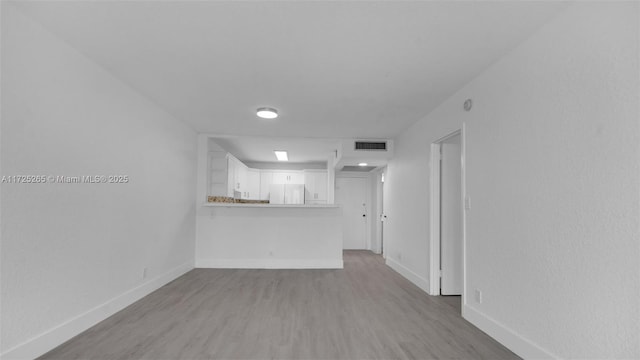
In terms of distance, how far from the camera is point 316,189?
811cm

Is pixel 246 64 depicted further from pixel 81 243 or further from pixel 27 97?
pixel 81 243

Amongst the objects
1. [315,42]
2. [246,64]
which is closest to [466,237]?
[315,42]

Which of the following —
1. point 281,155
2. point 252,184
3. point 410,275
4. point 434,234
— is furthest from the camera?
point 252,184

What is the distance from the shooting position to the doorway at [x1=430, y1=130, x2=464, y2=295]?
397 centimetres

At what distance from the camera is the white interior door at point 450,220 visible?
13.1ft

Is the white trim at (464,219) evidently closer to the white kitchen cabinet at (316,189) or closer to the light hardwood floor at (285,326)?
the light hardwood floor at (285,326)

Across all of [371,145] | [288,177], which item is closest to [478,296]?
[371,145]

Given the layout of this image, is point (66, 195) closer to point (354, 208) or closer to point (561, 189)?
point (561, 189)

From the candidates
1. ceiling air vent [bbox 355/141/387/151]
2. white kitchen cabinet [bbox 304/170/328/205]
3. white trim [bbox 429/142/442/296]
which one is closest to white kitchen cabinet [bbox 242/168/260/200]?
white kitchen cabinet [bbox 304/170/328/205]

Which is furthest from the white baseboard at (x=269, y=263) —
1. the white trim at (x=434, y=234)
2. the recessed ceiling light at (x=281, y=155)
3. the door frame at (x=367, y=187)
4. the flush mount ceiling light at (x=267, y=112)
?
the flush mount ceiling light at (x=267, y=112)

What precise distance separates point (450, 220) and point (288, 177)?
198 inches

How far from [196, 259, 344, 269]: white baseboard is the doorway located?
213 centimetres

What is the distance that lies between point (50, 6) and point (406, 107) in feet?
11.2
